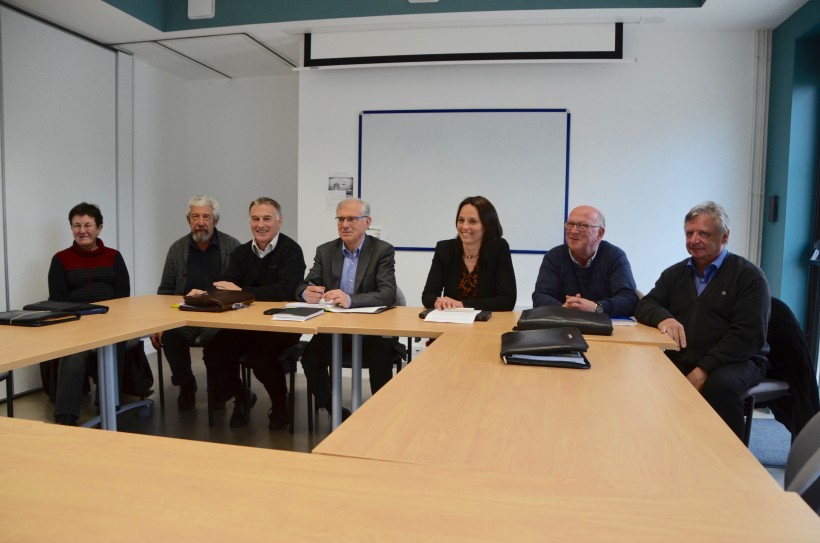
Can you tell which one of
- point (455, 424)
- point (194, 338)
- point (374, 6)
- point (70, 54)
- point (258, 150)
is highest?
point (374, 6)

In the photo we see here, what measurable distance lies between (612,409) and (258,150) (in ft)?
16.0

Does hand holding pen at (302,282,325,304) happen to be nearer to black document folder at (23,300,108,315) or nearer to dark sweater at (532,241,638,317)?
black document folder at (23,300,108,315)

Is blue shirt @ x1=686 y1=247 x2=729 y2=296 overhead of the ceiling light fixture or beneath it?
beneath

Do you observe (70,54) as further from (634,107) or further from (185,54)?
(634,107)

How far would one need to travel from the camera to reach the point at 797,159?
3.70 metres

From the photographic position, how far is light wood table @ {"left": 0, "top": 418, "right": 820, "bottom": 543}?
738 millimetres

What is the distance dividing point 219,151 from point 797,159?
4895mm

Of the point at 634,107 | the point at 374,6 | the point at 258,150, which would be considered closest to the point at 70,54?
the point at 258,150

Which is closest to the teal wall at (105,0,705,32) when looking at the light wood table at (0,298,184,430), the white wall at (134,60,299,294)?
the white wall at (134,60,299,294)

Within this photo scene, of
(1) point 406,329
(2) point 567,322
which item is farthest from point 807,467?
(1) point 406,329

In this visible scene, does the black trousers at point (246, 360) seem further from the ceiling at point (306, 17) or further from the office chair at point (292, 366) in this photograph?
the ceiling at point (306, 17)

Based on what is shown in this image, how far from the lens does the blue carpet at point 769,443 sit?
2.90 metres

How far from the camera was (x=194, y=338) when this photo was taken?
349 cm

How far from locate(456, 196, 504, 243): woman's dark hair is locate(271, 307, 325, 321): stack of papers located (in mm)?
1021
